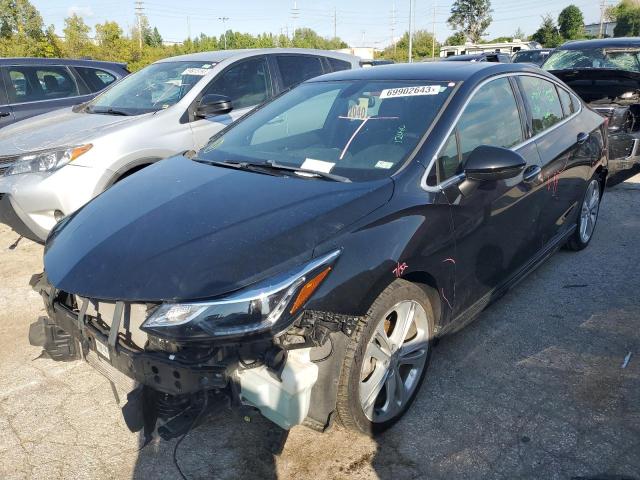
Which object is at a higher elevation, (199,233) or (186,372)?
(199,233)

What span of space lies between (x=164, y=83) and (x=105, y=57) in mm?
30991

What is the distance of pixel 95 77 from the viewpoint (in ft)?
26.0

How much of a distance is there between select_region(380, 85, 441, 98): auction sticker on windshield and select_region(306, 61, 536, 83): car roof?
0.11m

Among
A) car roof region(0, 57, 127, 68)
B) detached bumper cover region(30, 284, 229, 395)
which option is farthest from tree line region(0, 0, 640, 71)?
detached bumper cover region(30, 284, 229, 395)

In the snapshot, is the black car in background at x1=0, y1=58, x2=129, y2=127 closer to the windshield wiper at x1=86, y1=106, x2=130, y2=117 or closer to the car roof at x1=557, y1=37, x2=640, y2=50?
the windshield wiper at x1=86, y1=106, x2=130, y2=117

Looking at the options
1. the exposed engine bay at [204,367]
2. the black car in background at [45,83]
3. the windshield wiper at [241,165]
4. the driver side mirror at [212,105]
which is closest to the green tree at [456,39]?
the black car in background at [45,83]

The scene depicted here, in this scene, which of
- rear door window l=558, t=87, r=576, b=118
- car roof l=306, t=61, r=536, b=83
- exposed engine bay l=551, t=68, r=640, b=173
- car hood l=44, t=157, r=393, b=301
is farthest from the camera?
exposed engine bay l=551, t=68, r=640, b=173

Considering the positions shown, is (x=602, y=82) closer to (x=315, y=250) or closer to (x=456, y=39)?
(x=315, y=250)

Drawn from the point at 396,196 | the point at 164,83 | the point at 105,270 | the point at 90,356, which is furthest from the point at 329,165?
the point at 164,83

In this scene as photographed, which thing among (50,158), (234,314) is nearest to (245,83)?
(50,158)

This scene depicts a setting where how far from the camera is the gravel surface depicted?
7.74 ft

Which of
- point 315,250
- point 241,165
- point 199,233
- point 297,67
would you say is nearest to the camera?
point 315,250

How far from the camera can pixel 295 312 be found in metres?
2.00

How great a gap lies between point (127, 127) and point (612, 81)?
5997 millimetres
